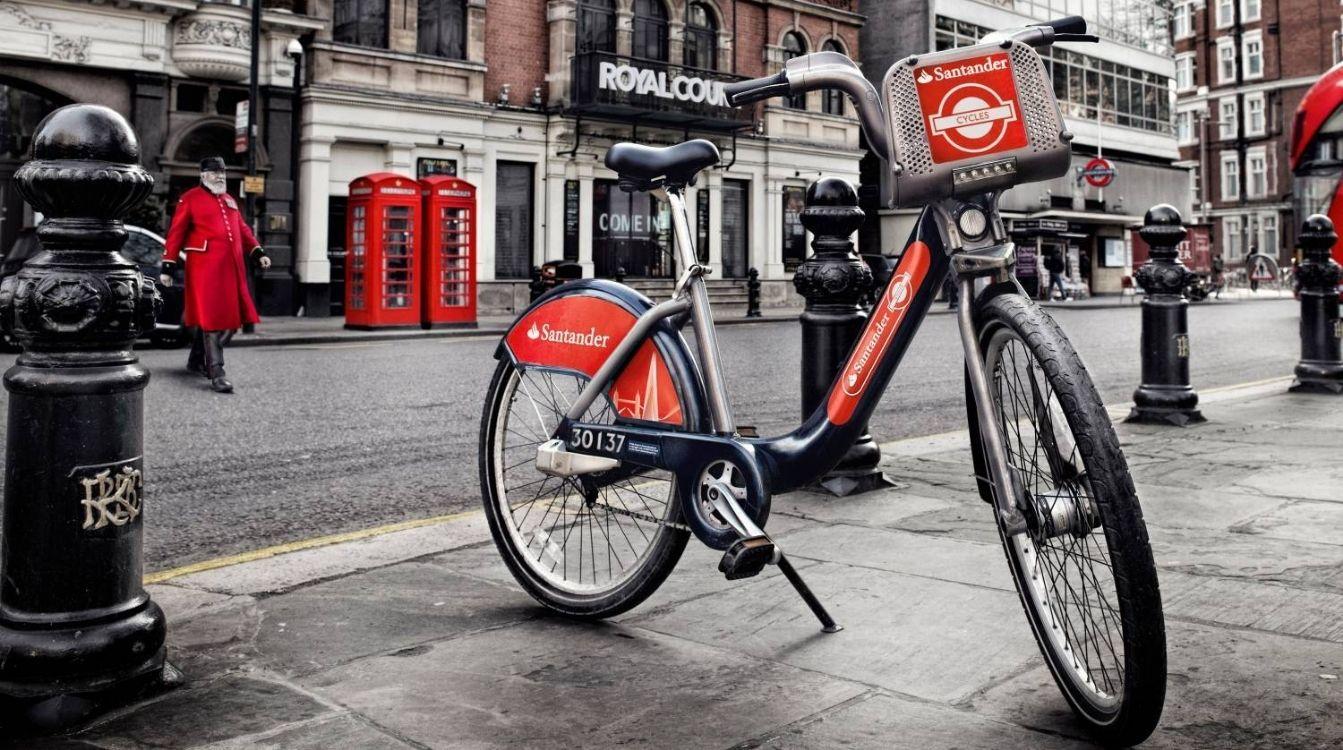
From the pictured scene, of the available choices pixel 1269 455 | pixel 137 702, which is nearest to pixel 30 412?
pixel 137 702

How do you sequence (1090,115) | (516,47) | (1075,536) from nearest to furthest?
1. (1075,536)
2. (516,47)
3. (1090,115)

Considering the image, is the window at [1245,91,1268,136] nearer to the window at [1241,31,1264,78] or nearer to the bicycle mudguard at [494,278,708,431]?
the window at [1241,31,1264,78]

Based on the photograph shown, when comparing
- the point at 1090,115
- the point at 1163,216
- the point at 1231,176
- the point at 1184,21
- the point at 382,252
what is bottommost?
the point at 1163,216

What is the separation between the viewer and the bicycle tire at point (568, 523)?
2.98m

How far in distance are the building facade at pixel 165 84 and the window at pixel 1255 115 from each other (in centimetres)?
6357

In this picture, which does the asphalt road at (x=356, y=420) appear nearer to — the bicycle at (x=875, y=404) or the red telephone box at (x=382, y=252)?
the bicycle at (x=875, y=404)

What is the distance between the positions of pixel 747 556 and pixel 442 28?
2469 cm

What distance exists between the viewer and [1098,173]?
38562mm

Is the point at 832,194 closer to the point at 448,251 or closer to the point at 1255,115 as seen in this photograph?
the point at 448,251

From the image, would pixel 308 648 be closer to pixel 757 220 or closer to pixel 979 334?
pixel 979 334

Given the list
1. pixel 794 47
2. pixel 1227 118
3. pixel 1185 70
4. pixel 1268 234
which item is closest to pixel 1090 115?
pixel 794 47

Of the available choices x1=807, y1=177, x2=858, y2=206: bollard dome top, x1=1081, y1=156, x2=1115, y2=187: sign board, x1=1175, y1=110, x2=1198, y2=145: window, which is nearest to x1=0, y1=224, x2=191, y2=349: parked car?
x1=807, y1=177, x2=858, y2=206: bollard dome top

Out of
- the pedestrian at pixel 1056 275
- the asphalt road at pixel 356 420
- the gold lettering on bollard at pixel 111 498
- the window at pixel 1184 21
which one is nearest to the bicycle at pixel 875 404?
the gold lettering on bollard at pixel 111 498

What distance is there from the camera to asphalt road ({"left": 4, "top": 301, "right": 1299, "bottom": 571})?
4832mm
